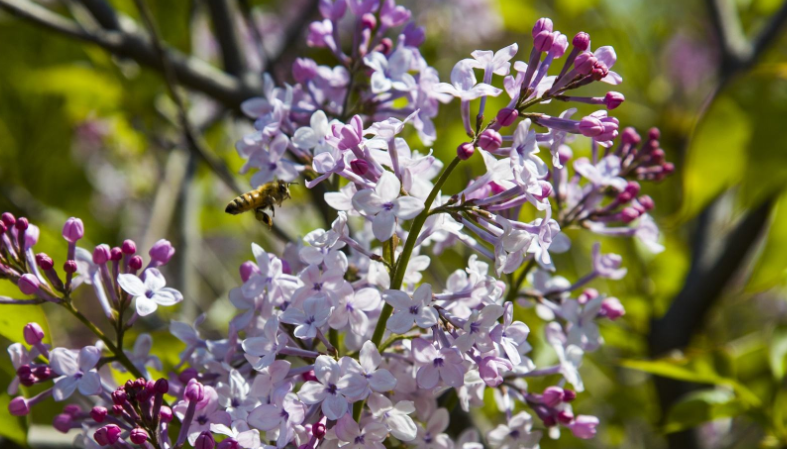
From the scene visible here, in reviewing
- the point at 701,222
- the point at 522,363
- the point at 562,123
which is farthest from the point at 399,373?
the point at 701,222

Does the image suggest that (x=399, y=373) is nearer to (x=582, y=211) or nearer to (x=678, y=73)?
A: (x=582, y=211)

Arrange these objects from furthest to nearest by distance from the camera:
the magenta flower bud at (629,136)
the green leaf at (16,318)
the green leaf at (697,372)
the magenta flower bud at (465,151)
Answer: the green leaf at (697,372) < the magenta flower bud at (629,136) < the green leaf at (16,318) < the magenta flower bud at (465,151)

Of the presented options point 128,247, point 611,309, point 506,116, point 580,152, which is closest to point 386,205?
point 506,116

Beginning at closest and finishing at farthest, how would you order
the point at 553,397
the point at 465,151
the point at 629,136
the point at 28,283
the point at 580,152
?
1. the point at 465,151
2. the point at 28,283
3. the point at 553,397
4. the point at 629,136
5. the point at 580,152

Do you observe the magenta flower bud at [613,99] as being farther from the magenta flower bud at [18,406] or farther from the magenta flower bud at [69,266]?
the magenta flower bud at [18,406]

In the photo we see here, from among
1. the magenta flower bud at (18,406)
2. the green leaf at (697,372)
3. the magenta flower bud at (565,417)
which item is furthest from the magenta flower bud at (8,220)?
the green leaf at (697,372)

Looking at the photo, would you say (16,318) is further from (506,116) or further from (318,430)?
(506,116)
